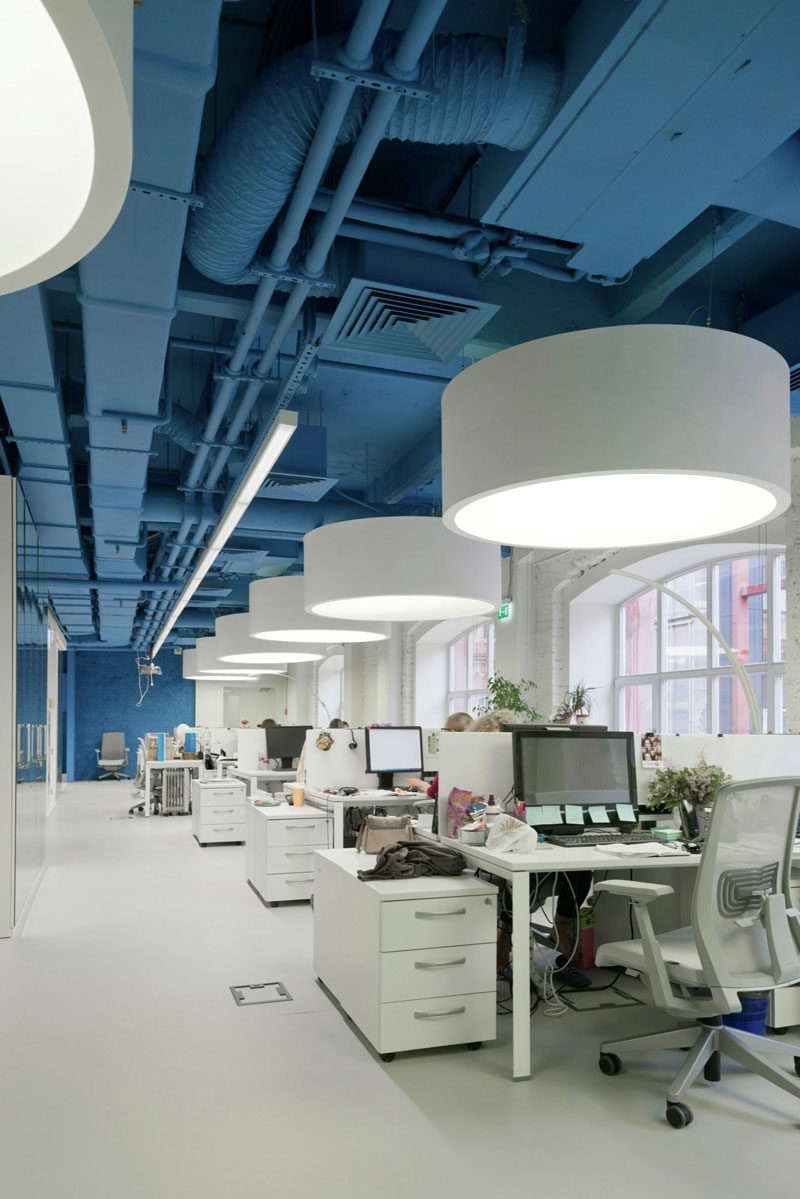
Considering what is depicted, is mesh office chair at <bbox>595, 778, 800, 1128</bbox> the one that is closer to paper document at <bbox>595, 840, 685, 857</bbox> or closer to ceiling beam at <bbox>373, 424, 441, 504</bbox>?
paper document at <bbox>595, 840, 685, 857</bbox>

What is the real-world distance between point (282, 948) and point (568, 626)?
17.4 ft

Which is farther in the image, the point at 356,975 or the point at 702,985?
the point at 356,975

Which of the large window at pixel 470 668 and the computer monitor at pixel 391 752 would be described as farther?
the large window at pixel 470 668

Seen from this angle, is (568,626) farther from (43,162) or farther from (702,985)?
(43,162)

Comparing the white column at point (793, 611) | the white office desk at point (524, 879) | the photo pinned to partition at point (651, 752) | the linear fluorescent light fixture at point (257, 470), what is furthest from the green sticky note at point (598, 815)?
the linear fluorescent light fixture at point (257, 470)

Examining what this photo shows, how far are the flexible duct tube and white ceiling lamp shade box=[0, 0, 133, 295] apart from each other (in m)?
2.21

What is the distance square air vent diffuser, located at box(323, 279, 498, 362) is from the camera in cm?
462

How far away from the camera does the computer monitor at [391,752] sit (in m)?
7.64

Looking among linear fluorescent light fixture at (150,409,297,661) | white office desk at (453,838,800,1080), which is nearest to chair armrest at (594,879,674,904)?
white office desk at (453,838,800,1080)

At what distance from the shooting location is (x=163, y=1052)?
3.99 meters

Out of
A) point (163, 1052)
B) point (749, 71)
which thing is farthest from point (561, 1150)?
point (749, 71)

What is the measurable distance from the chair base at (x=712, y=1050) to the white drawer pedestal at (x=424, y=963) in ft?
1.95

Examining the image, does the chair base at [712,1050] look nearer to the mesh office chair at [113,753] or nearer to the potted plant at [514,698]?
the potted plant at [514,698]

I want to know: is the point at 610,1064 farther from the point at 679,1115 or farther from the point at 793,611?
the point at 793,611
